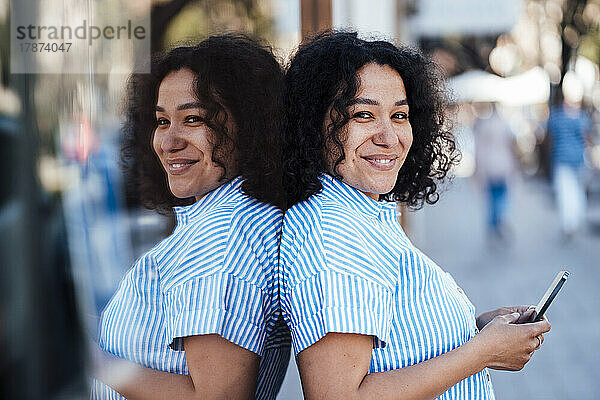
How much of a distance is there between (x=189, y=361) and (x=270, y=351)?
0.26 metres

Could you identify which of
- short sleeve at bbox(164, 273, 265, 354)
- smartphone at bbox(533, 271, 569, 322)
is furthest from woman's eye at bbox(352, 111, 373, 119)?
smartphone at bbox(533, 271, 569, 322)

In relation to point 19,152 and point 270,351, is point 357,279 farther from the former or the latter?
point 19,152

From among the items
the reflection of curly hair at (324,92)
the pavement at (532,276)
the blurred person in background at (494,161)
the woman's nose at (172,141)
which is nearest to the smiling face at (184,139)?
the woman's nose at (172,141)

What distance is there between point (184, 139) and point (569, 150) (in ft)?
20.9

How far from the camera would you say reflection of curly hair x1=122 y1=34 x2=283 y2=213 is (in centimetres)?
154

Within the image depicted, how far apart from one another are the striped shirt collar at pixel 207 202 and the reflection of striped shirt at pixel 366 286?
0.14 metres

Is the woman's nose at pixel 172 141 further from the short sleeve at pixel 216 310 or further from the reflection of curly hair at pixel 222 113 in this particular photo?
A: the short sleeve at pixel 216 310

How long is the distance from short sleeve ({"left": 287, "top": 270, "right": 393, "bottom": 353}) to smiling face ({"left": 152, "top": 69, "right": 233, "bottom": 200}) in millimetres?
327

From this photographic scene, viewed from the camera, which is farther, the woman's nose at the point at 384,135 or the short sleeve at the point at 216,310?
the woman's nose at the point at 384,135

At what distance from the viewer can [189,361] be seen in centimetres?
140

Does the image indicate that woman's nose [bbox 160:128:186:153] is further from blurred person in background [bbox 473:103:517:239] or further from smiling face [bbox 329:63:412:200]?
blurred person in background [bbox 473:103:517:239]

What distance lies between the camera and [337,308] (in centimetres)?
132

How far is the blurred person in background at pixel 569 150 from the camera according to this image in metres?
6.79

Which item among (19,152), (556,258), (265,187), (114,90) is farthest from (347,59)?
(556,258)
